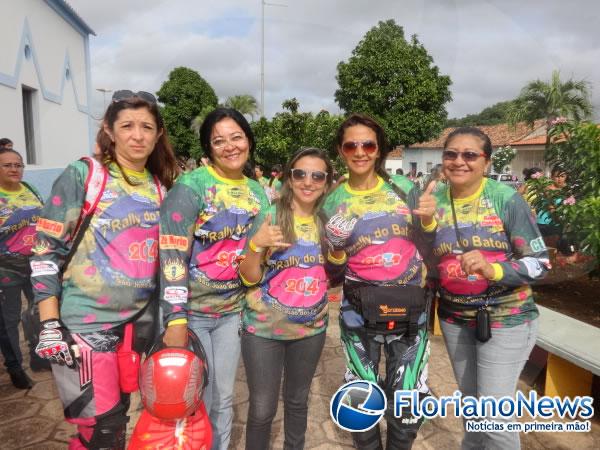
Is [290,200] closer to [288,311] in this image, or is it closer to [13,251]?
[288,311]

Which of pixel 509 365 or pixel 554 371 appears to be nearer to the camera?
pixel 509 365

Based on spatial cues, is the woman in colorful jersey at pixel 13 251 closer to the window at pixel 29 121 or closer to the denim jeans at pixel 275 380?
the denim jeans at pixel 275 380

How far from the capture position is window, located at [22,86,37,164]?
9.99 metres

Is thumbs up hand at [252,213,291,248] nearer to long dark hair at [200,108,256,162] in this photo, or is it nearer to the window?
long dark hair at [200,108,256,162]

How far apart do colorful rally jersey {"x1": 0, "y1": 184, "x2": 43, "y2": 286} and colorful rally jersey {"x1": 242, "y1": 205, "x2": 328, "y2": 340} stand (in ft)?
8.59

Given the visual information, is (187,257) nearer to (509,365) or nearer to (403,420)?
(403,420)

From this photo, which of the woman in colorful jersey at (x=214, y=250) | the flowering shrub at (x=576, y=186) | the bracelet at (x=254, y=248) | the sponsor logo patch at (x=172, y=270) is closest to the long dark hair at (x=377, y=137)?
the woman in colorful jersey at (x=214, y=250)

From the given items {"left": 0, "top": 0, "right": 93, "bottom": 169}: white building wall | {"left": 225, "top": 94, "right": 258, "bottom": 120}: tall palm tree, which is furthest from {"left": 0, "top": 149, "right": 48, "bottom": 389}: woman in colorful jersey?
{"left": 225, "top": 94, "right": 258, "bottom": 120}: tall palm tree

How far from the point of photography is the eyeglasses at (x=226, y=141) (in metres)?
2.22

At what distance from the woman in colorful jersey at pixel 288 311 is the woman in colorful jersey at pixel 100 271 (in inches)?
21.8

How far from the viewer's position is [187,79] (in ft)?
104

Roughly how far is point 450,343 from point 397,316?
46 cm

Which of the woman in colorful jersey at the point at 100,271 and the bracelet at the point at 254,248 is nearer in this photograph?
the woman in colorful jersey at the point at 100,271

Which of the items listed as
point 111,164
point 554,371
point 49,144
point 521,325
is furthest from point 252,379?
point 49,144
